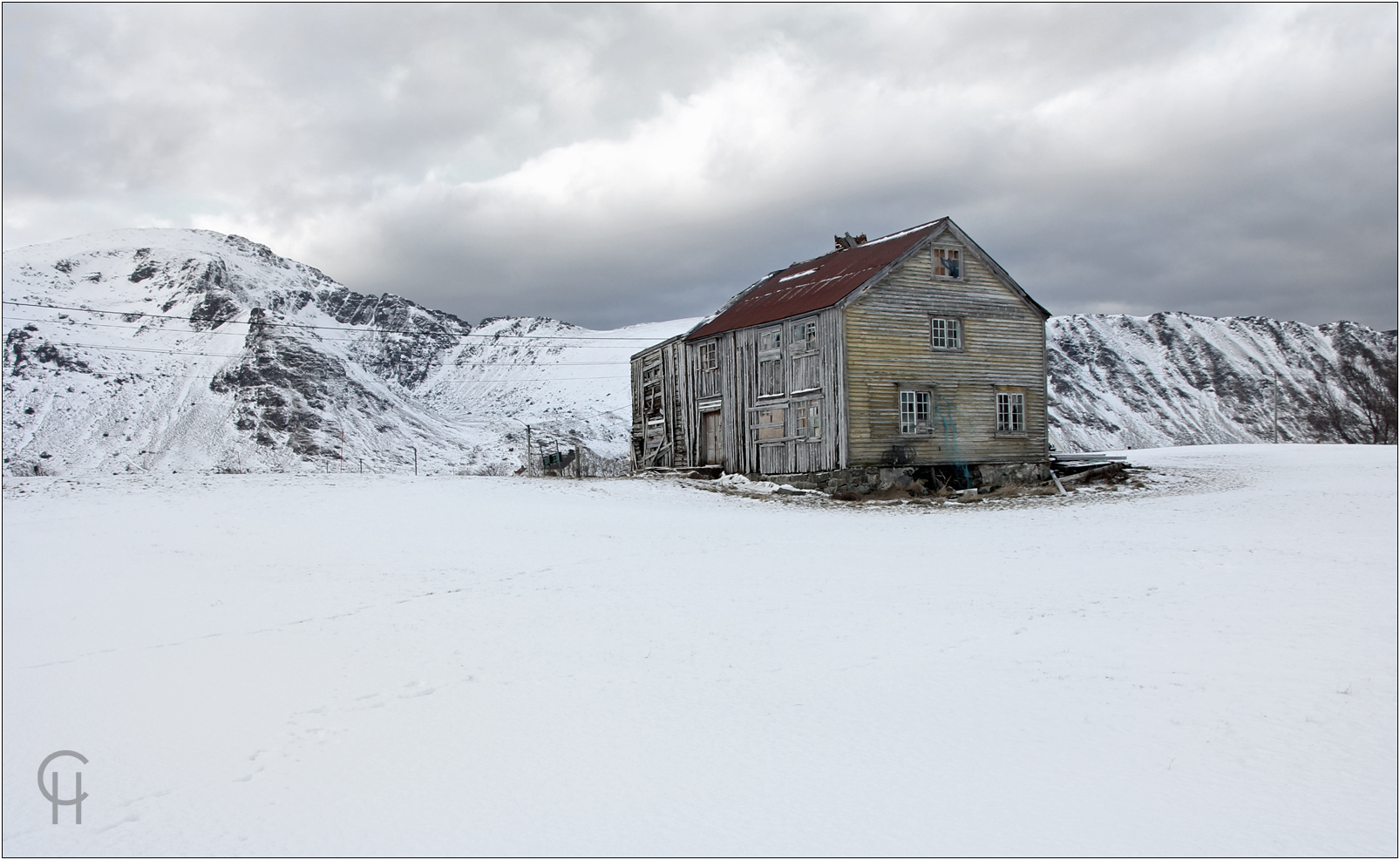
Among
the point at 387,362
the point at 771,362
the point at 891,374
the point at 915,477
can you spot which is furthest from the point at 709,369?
the point at 387,362

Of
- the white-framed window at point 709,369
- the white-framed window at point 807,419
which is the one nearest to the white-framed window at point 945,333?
the white-framed window at point 807,419

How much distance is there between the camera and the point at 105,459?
57.1 metres

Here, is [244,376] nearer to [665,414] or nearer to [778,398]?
[665,414]

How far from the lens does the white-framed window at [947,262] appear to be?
30.8m

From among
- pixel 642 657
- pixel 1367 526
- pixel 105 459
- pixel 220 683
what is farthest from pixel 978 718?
pixel 105 459

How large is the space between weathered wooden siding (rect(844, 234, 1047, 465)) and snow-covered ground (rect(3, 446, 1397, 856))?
44.2 ft

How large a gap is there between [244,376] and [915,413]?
60.4m

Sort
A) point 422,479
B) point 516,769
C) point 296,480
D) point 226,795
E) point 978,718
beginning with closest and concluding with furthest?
point 226,795 → point 516,769 → point 978,718 → point 296,480 → point 422,479

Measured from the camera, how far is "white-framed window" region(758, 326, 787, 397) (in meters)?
31.5

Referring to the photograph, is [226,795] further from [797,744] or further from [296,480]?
[296,480]

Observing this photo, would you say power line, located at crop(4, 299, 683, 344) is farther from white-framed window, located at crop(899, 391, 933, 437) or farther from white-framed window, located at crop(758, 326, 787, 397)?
white-framed window, located at crop(899, 391, 933, 437)

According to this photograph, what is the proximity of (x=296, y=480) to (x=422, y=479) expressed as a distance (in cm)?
370

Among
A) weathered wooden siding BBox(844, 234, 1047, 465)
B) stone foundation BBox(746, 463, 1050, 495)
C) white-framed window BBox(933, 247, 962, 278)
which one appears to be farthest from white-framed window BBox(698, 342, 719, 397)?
white-framed window BBox(933, 247, 962, 278)

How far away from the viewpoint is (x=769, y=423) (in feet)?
105
